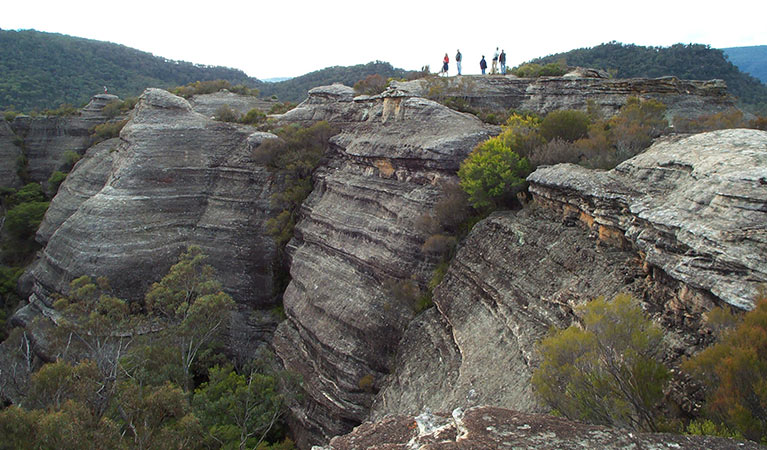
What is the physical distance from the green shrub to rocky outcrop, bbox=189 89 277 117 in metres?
25.2

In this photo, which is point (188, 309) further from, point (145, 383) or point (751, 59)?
point (751, 59)

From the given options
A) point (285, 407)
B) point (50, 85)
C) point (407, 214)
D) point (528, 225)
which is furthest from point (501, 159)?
point (50, 85)

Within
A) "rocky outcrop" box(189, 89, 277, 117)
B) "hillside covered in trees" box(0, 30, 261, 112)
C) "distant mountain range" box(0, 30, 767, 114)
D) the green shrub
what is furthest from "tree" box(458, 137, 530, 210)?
"hillside covered in trees" box(0, 30, 261, 112)

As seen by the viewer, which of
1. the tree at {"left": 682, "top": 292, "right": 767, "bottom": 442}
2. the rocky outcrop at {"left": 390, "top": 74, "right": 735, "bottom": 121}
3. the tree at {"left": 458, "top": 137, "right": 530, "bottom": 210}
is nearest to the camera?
the tree at {"left": 682, "top": 292, "right": 767, "bottom": 442}

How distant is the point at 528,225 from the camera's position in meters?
12.3

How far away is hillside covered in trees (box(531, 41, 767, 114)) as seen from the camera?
43.2m

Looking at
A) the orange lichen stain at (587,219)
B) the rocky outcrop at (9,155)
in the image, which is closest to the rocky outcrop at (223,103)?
the rocky outcrop at (9,155)

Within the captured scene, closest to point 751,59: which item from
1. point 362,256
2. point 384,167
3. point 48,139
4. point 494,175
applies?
point 384,167

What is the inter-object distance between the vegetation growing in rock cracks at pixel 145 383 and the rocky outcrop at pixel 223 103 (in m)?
16.9

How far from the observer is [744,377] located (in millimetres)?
4898

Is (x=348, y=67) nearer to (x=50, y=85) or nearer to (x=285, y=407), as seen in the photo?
(x=50, y=85)

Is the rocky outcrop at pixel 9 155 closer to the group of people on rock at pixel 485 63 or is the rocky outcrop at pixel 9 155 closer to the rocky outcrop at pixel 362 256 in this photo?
the rocky outcrop at pixel 362 256

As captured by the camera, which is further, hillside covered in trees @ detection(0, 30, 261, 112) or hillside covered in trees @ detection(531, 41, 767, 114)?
hillside covered in trees @ detection(0, 30, 261, 112)

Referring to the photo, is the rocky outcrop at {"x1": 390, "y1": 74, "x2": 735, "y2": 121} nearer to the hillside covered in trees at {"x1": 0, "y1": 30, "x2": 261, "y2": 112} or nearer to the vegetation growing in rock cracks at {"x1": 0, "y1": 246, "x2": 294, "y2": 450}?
the vegetation growing in rock cracks at {"x1": 0, "y1": 246, "x2": 294, "y2": 450}
